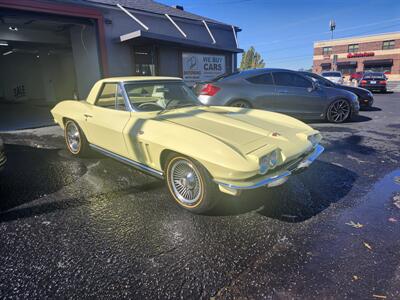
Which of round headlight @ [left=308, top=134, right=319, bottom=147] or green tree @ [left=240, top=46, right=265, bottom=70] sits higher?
green tree @ [left=240, top=46, right=265, bottom=70]

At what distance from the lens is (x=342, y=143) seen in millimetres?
5512

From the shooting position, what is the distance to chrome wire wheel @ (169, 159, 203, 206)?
9.11 ft

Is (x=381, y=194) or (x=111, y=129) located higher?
(x=111, y=129)

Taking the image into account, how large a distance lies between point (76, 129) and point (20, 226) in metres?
2.32

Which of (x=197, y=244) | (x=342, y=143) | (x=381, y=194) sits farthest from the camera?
(x=342, y=143)

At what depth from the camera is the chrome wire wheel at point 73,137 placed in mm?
4730

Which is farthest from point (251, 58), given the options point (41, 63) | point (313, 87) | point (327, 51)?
point (313, 87)

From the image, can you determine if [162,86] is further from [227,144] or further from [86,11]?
[86,11]

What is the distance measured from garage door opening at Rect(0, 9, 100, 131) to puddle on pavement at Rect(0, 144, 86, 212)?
376 centimetres

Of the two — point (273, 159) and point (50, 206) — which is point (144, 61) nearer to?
point (50, 206)

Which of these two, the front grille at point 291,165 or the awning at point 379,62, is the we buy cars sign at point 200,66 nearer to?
the front grille at point 291,165

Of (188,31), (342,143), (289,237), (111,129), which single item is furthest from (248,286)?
(188,31)

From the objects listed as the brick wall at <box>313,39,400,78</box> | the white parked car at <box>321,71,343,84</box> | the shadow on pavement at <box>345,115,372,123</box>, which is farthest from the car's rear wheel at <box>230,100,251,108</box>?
the brick wall at <box>313,39,400,78</box>

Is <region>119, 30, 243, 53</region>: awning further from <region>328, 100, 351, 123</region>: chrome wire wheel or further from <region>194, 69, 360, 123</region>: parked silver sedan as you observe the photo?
<region>328, 100, 351, 123</region>: chrome wire wheel
